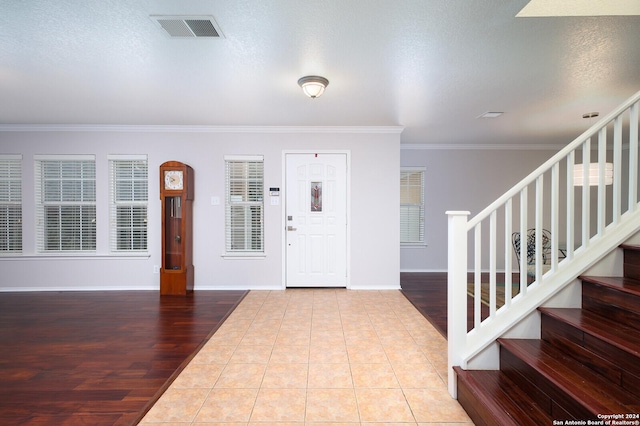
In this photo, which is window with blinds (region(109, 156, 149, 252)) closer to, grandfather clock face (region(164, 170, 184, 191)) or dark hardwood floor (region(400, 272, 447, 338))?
grandfather clock face (region(164, 170, 184, 191))

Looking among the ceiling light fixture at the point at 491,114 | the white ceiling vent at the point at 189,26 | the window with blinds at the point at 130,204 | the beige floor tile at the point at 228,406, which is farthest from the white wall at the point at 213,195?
the beige floor tile at the point at 228,406

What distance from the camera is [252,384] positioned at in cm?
232

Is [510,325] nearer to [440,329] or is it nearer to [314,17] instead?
[440,329]

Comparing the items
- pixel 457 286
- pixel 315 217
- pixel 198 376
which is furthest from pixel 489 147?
pixel 198 376

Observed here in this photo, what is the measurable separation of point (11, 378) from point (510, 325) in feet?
11.8

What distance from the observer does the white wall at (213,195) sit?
4.92 m

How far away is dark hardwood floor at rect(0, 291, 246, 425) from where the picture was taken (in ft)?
6.83

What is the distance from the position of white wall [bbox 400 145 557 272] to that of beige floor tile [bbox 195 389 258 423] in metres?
4.81

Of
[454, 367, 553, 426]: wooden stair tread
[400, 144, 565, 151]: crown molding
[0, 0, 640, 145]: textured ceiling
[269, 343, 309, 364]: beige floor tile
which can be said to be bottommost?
[269, 343, 309, 364]: beige floor tile

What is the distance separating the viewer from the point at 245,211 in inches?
199

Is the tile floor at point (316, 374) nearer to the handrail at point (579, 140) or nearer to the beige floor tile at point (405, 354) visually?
the beige floor tile at point (405, 354)

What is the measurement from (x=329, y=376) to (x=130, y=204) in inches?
164

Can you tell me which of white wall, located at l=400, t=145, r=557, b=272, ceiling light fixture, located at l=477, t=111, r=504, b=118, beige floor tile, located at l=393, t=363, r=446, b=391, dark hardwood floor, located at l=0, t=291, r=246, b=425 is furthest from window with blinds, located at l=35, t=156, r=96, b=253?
ceiling light fixture, located at l=477, t=111, r=504, b=118

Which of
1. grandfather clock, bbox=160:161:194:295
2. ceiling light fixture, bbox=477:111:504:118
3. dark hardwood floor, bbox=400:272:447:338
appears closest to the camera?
dark hardwood floor, bbox=400:272:447:338
